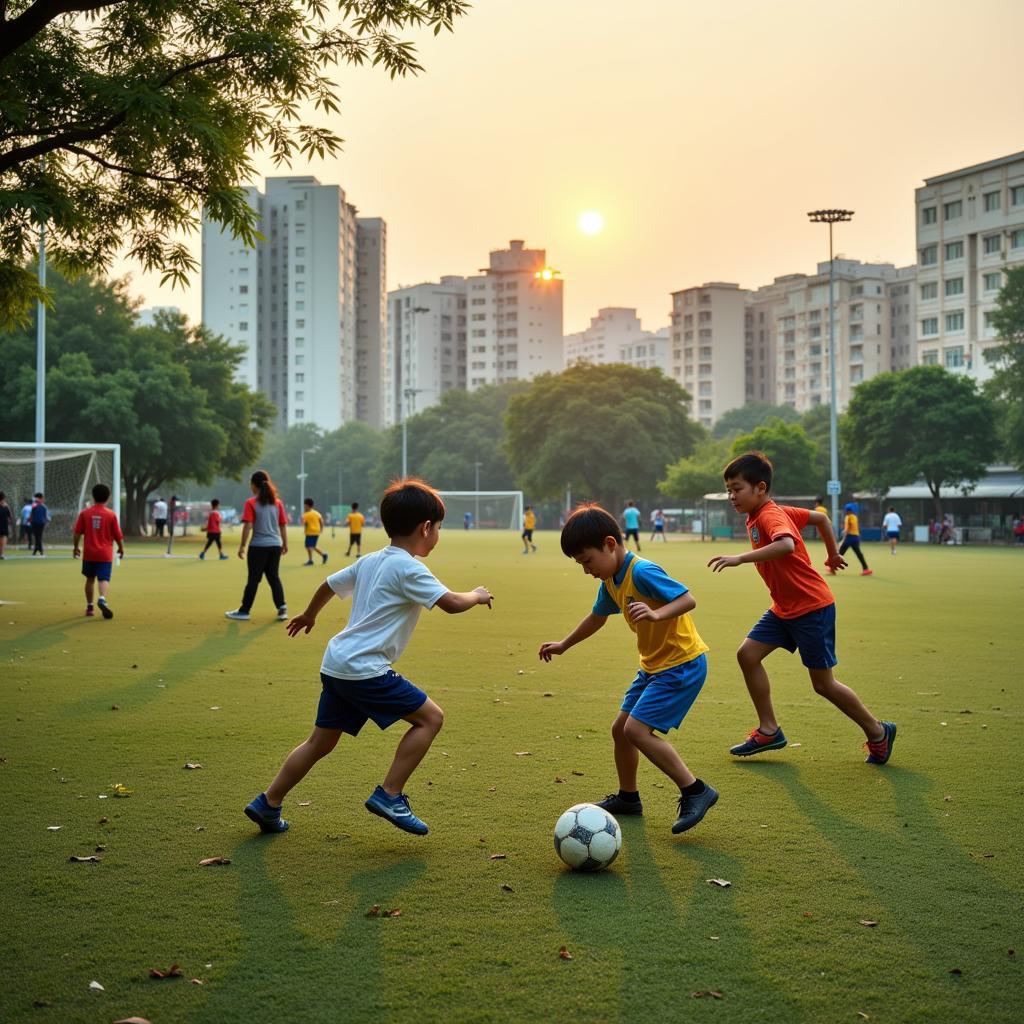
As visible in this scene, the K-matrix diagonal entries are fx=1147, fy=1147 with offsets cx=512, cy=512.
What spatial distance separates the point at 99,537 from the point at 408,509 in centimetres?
1112

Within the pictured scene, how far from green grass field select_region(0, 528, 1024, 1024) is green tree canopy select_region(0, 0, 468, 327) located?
5.16 metres

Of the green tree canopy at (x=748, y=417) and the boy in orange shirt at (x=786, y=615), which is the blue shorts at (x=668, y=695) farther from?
the green tree canopy at (x=748, y=417)

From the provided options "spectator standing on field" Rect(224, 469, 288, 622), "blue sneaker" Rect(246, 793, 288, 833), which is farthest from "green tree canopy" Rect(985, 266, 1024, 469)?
"blue sneaker" Rect(246, 793, 288, 833)

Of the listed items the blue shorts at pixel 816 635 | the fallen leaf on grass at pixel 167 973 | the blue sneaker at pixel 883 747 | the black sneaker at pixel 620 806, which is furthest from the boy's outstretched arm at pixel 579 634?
the fallen leaf on grass at pixel 167 973

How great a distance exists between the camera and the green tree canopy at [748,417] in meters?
130

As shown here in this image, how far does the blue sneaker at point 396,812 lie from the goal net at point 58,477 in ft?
94.9

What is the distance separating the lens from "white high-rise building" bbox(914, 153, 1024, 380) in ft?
280

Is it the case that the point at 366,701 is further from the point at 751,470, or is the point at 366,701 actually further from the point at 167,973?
the point at 751,470

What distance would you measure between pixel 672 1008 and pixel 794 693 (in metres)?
6.45

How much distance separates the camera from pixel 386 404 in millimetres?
184500

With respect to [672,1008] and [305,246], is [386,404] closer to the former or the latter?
[305,246]

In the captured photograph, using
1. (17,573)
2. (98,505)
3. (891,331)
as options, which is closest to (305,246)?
(891,331)

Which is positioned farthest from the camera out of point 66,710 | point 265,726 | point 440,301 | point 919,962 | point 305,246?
point 440,301

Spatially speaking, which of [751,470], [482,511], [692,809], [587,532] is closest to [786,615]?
[751,470]
